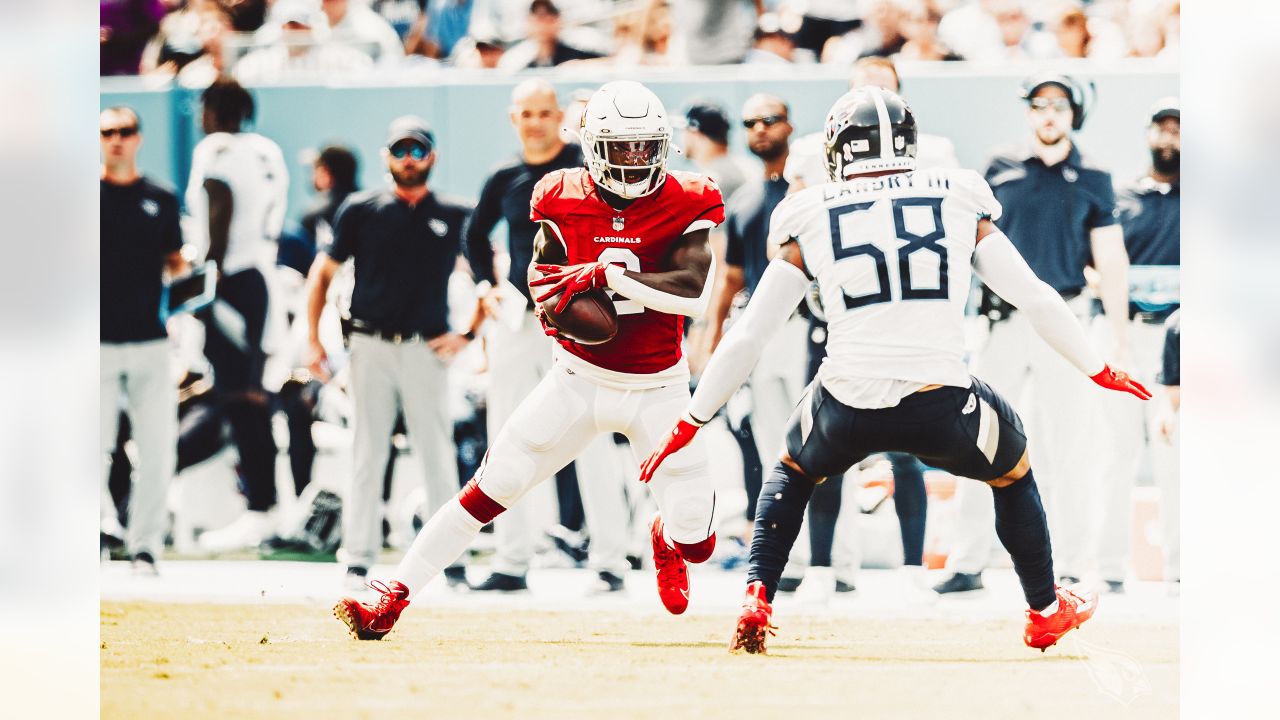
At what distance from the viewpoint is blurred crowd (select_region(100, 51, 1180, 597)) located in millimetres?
5434

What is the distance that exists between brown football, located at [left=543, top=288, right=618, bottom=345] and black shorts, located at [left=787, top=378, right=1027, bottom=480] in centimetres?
63

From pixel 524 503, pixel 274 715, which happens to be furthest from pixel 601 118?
pixel 274 715

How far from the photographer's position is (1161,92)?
18.0 ft

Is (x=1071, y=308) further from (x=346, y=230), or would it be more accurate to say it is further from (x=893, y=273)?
(x=346, y=230)

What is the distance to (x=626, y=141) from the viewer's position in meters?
4.46

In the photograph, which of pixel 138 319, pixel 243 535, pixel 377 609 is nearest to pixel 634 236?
pixel 377 609

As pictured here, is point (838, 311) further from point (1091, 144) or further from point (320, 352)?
point (320, 352)

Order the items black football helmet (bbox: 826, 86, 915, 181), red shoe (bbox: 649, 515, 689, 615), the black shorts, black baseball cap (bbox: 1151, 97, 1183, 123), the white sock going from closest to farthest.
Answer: the black shorts
black football helmet (bbox: 826, 86, 915, 181)
the white sock
red shoe (bbox: 649, 515, 689, 615)
black baseball cap (bbox: 1151, 97, 1183, 123)

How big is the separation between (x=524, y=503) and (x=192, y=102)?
204 cm

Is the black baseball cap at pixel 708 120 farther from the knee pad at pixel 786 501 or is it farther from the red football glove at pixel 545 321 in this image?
the knee pad at pixel 786 501

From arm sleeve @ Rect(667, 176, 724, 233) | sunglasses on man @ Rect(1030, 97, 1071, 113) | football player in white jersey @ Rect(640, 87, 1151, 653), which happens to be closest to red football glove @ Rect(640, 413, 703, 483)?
football player in white jersey @ Rect(640, 87, 1151, 653)

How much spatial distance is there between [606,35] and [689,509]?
7.66 feet

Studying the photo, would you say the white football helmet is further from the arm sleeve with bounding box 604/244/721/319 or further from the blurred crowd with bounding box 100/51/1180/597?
the blurred crowd with bounding box 100/51/1180/597

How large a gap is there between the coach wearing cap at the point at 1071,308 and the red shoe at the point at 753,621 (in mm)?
1192
